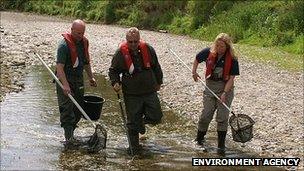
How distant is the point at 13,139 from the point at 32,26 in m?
31.7

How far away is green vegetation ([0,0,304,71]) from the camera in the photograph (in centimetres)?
Answer: 2853

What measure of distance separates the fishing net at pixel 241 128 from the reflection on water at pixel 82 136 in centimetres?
33

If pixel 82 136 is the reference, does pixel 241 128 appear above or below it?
above

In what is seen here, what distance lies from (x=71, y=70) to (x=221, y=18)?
26.2 meters

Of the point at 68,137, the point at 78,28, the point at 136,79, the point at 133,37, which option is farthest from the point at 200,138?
the point at 78,28

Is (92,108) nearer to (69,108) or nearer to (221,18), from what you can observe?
(69,108)

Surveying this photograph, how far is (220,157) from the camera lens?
10.4 meters

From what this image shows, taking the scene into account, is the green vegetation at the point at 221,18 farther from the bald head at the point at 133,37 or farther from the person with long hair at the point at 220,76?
the bald head at the point at 133,37

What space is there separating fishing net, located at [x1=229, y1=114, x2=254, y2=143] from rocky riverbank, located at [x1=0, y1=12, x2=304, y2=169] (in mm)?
474

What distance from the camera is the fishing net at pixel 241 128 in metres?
10.6

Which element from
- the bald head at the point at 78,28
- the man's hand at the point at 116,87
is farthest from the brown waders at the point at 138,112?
the bald head at the point at 78,28

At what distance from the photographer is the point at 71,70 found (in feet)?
34.4

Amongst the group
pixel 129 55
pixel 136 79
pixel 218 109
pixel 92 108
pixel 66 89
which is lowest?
pixel 92 108

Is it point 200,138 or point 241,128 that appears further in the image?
point 200,138
